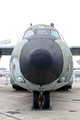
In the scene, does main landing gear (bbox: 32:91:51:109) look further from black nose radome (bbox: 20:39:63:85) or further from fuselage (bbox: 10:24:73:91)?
black nose radome (bbox: 20:39:63:85)

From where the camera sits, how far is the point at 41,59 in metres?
3.82

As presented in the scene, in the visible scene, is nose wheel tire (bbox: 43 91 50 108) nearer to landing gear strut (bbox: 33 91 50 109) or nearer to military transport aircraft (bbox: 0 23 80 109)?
landing gear strut (bbox: 33 91 50 109)

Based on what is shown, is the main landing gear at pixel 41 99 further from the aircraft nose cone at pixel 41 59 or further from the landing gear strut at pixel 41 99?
the aircraft nose cone at pixel 41 59

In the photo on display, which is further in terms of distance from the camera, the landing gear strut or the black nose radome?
the landing gear strut

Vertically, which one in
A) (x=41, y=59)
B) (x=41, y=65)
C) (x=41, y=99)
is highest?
(x=41, y=59)

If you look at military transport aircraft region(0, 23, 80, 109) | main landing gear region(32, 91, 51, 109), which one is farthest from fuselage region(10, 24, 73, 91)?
main landing gear region(32, 91, 51, 109)

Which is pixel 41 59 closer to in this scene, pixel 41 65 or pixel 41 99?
pixel 41 65

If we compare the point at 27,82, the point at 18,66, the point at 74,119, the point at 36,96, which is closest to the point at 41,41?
the point at 18,66

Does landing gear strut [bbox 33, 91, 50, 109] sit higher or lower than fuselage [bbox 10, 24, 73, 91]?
lower

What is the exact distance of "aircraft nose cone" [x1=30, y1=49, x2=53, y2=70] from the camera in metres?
3.83

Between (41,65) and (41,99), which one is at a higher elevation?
(41,65)

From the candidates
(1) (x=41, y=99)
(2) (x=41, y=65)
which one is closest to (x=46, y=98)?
(1) (x=41, y=99)

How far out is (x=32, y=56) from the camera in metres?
3.89

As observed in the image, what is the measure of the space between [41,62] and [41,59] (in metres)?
0.08
